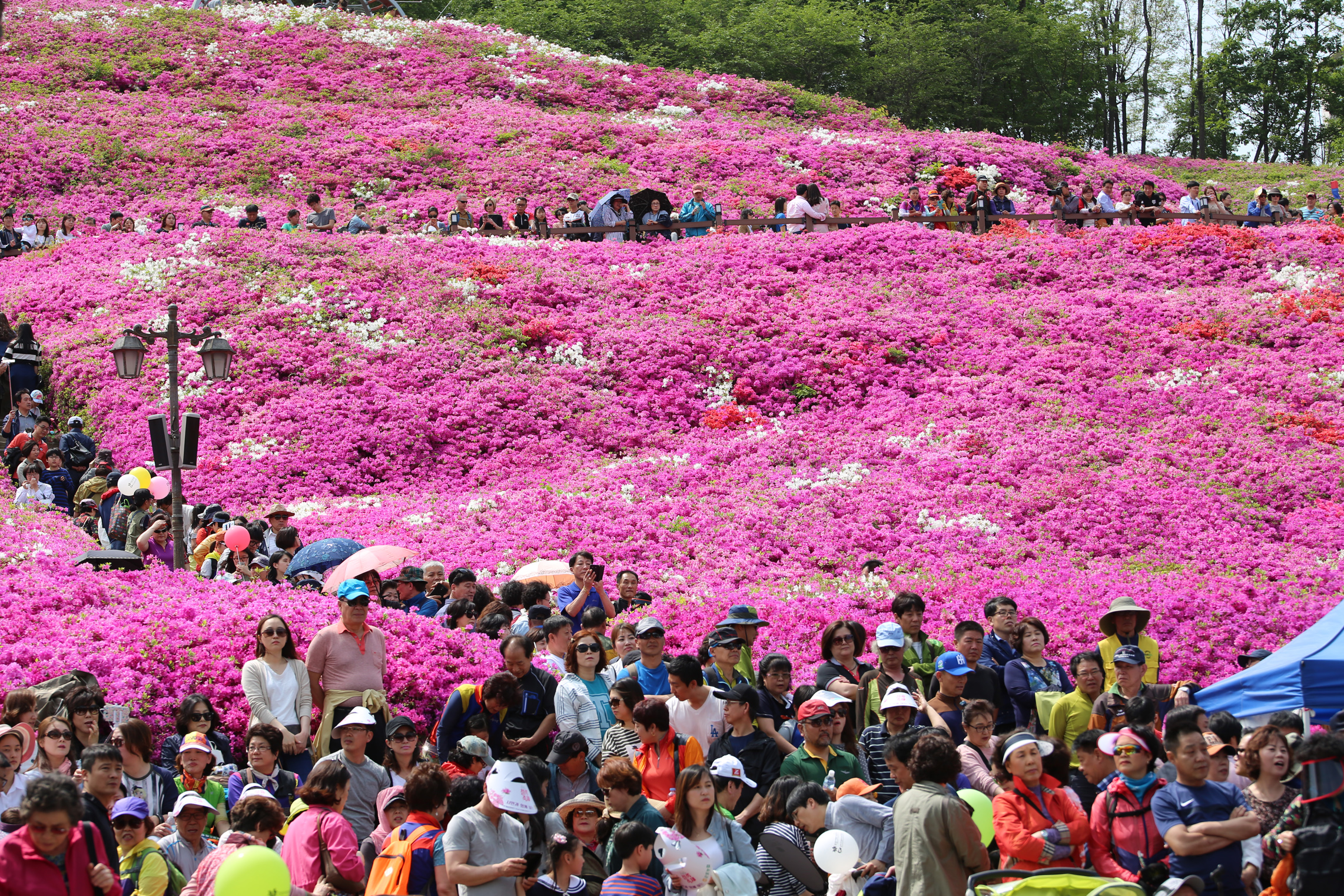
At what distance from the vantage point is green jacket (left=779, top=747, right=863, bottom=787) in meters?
7.58

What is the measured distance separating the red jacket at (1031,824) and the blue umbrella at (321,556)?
916 cm

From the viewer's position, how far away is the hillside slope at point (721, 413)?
1334 centimetres

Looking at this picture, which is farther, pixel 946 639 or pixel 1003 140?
pixel 1003 140

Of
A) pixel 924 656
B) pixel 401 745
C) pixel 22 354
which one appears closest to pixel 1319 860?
pixel 924 656

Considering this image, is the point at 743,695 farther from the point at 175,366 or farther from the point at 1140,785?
the point at 175,366

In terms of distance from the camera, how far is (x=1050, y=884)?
5730mm

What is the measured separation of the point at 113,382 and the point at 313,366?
126 inches

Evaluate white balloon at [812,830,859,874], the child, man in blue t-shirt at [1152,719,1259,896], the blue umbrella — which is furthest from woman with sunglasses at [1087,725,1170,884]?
the blue umbrella

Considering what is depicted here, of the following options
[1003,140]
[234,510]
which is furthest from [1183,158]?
[234,510]

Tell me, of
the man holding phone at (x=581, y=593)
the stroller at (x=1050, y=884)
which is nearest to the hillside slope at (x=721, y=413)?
the man holding phone at (x=581, y=593)

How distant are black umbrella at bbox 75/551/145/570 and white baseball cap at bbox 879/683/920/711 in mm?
8569

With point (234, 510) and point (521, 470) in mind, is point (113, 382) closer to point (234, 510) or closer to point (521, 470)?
point (234, 510)

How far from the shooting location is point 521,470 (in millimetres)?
19125

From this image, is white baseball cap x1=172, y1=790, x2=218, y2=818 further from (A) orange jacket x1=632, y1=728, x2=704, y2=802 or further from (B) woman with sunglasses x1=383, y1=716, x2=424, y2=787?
(A) orange jacket x1=632, y1=728, x2=704, y2=802
